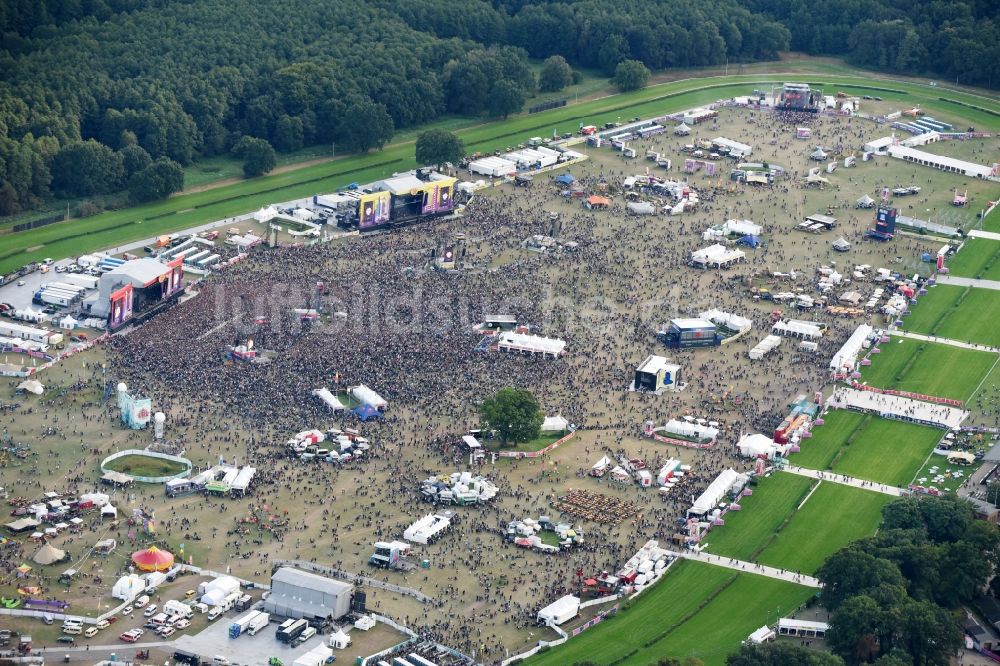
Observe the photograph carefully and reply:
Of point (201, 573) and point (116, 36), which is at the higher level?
point (116, 36)

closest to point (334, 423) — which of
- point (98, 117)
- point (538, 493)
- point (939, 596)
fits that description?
point (538, 493)

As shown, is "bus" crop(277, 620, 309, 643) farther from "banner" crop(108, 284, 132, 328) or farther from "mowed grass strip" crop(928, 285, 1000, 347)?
"mowed grass strip" crop(928, 285, 1000, 347)

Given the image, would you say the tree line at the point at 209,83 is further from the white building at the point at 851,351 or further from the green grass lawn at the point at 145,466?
the white building at the point at 851,351

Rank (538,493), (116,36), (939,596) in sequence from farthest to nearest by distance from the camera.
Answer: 1. (116,36)
2. (538,493)
3. (939,596)

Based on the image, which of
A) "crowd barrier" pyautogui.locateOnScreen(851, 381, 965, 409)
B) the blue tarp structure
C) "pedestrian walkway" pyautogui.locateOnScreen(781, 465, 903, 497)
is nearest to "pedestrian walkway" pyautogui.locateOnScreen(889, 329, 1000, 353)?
"crowd barrier" pyautogui.locateOnScreen(851, 381, 965, 409)

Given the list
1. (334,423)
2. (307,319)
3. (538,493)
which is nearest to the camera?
(538,493)

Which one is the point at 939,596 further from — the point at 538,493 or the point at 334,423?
the point at 334,423

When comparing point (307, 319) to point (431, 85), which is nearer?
point (307, 319)
